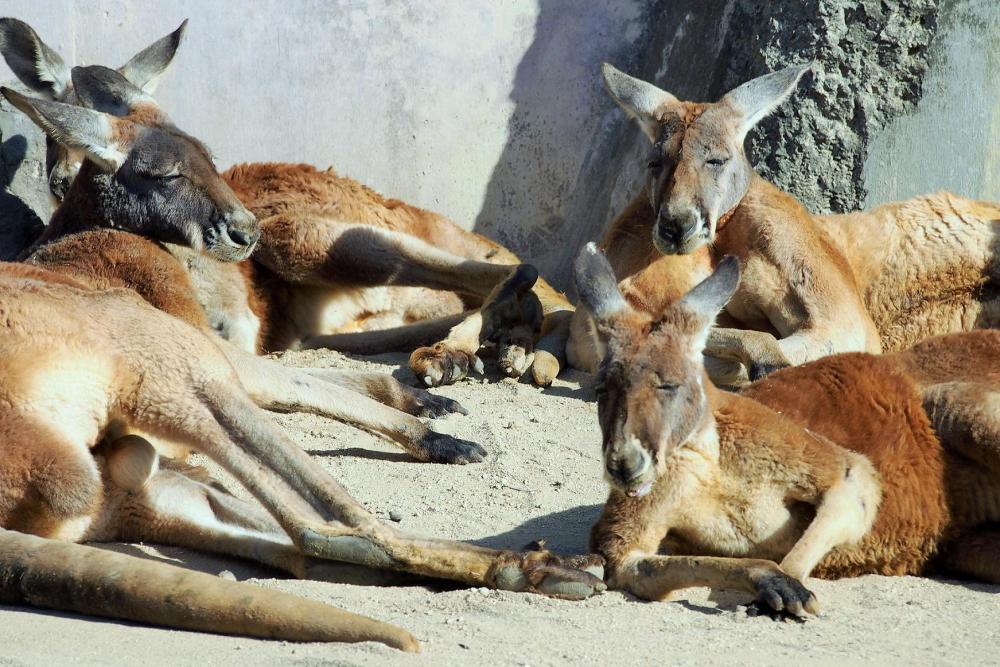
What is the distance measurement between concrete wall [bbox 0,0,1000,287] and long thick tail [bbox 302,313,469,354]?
1436 mm

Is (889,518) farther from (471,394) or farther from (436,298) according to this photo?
(436,298)

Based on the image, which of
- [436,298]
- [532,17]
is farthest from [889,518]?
[532,17]

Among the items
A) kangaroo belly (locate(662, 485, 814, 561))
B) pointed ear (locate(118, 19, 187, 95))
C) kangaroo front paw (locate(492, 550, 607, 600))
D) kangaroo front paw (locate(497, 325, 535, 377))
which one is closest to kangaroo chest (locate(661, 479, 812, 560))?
kangaroo belly (locate(662, 485, 814, 561))

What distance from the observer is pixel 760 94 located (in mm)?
7828

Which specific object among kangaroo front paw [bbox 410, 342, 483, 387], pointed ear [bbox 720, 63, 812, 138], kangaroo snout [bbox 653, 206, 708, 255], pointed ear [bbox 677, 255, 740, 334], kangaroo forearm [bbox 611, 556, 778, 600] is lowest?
kangaroo front paw [bbox 410, 342, 483, 387]

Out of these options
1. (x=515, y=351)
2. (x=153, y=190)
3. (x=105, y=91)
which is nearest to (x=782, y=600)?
(x=515, y=351)

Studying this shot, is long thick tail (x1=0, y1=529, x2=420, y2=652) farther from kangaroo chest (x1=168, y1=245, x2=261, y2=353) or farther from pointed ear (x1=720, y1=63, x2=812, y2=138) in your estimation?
pointed ear (x1=720, y1=63, x2=812, y2=138)

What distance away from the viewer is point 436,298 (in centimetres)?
895

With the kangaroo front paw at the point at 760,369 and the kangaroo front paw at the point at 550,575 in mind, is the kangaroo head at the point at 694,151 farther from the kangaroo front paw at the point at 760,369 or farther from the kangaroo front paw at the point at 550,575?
the kangaroo front paw at the point at 550,575

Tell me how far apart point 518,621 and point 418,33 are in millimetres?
5952

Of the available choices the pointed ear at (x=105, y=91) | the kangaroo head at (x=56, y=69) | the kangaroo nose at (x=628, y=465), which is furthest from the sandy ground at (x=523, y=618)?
the kangaroo head at (x=56, y=69)

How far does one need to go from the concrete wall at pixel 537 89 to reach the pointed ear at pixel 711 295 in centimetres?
Answer: 388

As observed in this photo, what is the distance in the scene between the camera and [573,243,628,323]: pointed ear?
496 cm

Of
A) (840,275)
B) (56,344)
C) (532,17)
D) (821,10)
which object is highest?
(821,10)
